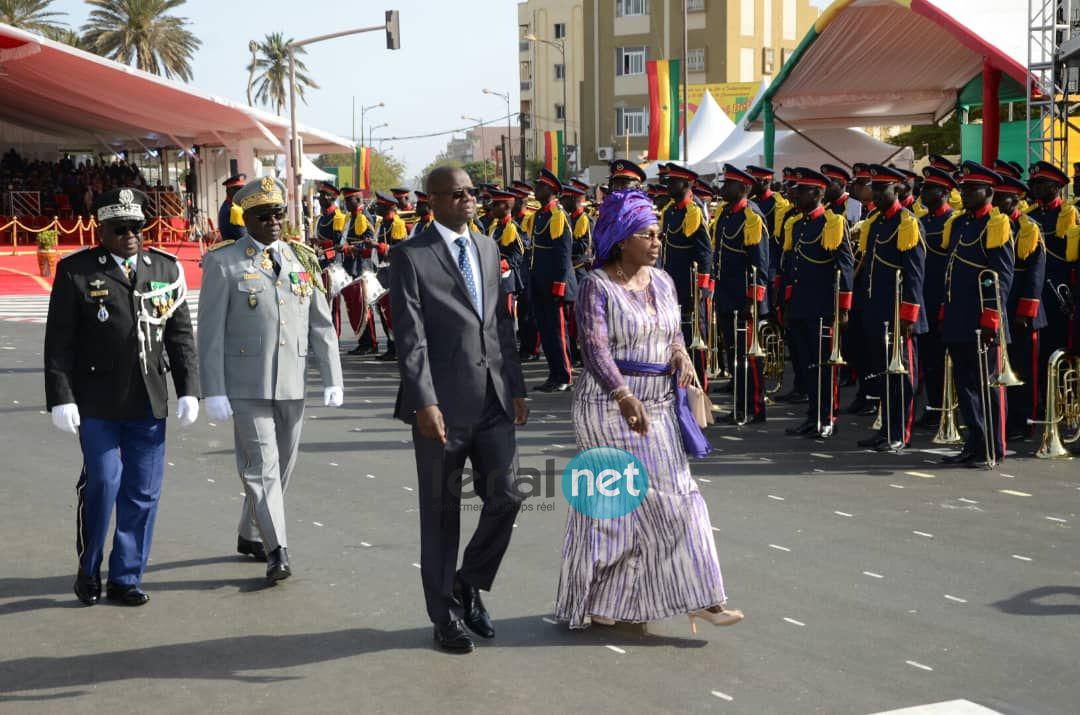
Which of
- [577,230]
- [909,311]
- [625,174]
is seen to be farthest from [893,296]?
[577,230]

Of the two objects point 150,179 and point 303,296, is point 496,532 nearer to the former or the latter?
point 303,296

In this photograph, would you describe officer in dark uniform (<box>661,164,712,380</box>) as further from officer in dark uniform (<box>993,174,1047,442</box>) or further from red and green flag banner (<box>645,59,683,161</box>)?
red and green flag banner (<box>645,59,683,161</box>)

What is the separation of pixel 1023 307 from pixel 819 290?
6.19ft

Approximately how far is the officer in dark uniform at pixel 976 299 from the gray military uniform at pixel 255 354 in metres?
5.26

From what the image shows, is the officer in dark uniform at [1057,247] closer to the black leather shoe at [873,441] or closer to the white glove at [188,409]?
the black leather shoe at [873,441]

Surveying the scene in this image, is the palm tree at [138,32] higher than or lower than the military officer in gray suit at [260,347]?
higher

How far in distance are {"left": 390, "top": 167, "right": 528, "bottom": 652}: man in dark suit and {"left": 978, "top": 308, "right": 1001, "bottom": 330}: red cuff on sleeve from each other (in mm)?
4956

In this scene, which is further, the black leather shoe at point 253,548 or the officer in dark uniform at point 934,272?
the officer in dark uniform at point 934,272

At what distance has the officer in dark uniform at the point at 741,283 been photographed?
39.4 feet

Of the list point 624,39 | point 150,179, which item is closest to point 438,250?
point 150,179

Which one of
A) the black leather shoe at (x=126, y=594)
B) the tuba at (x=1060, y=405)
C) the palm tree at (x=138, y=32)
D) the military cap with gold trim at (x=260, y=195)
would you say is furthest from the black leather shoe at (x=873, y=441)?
the palm tree at (x=138, y=32)

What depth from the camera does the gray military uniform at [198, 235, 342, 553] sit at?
656cm

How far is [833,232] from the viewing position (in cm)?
1132

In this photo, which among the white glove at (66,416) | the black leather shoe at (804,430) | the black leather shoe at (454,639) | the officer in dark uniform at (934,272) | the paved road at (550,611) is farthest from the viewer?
the black leather shoe at (804,430)
